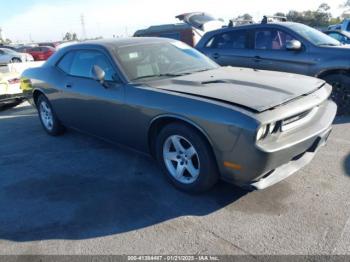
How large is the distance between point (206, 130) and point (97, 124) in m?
1.86

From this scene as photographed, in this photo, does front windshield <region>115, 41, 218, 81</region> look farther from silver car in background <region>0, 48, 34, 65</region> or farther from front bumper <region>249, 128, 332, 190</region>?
silver car in background <region>0, 48, 34, 65</region>

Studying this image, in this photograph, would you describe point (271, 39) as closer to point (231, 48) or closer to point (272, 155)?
point (231, 48)

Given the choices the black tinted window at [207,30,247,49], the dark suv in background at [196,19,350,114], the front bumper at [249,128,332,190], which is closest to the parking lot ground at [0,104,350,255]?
the front bumper at [249,128,332,190]

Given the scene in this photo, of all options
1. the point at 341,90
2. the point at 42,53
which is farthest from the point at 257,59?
the point at 42,53

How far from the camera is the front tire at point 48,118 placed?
17.7 ft

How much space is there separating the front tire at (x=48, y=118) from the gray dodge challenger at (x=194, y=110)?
580 mm

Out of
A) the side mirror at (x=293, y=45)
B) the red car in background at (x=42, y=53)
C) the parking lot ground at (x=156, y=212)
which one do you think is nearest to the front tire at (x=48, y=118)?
the parking lot ground at (x=156, y=212)

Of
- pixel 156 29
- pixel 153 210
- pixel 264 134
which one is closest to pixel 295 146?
pixel 264 134

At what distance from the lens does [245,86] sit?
3.30 metres

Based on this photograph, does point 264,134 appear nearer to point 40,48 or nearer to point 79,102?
point 79,102

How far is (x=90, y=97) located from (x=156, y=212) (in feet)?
5.96

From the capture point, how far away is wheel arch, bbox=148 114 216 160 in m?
3.00

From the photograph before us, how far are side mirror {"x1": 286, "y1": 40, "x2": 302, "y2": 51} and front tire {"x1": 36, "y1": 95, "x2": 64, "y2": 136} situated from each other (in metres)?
4.13

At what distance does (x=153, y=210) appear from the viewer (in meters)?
3.18
